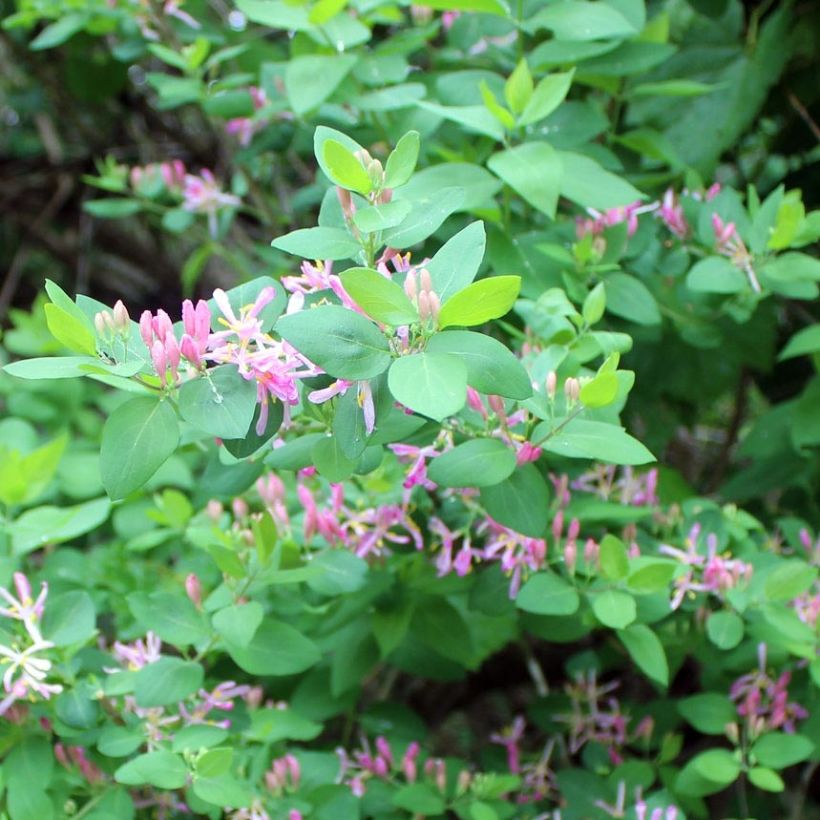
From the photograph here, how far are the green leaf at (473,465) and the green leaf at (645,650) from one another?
237 mm

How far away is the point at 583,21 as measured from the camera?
0.98 m

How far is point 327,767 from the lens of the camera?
91 centimetres

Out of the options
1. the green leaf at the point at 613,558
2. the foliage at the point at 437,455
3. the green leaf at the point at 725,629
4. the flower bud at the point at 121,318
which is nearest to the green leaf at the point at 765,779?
the foliage at the point at 437,455

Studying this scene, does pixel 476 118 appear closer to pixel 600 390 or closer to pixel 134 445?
pixel 600 390

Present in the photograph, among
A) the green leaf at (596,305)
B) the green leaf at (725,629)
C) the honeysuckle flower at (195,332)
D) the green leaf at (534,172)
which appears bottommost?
the green leaf at (725,629)

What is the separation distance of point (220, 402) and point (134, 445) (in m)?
0.06

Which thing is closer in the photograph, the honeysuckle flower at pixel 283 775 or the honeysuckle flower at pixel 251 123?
the honeysuckle flower at pixel 283 775

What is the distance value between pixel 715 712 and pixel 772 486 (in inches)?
13.7

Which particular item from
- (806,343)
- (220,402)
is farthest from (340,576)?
(806,343)

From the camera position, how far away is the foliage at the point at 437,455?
2.09 ft

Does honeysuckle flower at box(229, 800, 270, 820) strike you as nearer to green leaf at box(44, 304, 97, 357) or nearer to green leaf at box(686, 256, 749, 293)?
green leaf at box(44, 304, 97, 357)

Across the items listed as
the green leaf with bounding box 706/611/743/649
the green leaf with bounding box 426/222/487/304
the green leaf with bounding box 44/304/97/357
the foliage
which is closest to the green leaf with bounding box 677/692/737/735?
the foliage

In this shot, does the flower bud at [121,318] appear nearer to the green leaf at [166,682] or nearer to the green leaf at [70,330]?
the green leaf at [70,330]

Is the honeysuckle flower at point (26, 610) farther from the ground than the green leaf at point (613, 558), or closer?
farther from the ground
